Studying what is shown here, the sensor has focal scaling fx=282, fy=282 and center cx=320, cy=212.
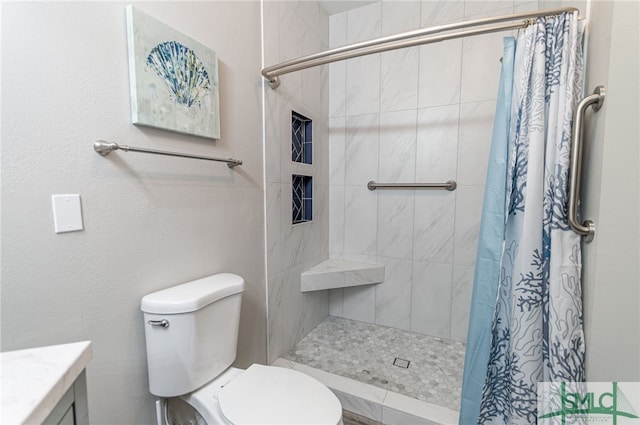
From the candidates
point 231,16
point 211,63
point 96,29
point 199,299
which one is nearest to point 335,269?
point 199,299

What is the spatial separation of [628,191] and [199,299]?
4.40 feet

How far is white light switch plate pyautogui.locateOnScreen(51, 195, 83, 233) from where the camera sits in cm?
81

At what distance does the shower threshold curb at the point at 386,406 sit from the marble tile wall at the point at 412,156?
84 cm

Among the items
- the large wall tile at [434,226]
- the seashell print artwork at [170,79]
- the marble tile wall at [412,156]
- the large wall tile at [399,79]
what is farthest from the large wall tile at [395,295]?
the seashell print artwork at [170,79]

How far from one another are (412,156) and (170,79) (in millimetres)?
1664

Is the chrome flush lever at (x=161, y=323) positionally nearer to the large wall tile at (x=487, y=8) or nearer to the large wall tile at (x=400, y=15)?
the large wall tile at (x=400, y=15)

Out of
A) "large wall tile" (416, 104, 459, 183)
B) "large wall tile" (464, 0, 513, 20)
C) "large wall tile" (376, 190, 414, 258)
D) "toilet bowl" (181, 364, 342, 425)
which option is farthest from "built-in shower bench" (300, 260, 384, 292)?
"large wall tile" (464, 0, 513, 20)

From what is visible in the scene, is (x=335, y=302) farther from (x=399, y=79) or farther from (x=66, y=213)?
(x=66, y=213)

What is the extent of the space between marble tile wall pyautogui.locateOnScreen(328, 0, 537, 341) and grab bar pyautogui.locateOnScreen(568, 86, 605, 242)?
1.07m

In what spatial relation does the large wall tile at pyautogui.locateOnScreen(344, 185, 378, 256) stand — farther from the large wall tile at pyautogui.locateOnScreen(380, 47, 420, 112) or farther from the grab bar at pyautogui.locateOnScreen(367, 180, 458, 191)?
the large wall tile at pyautogui.locateOnScreen(380, 47, 420, 112)

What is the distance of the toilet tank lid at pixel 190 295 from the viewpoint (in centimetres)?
99

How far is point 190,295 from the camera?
104 cm
